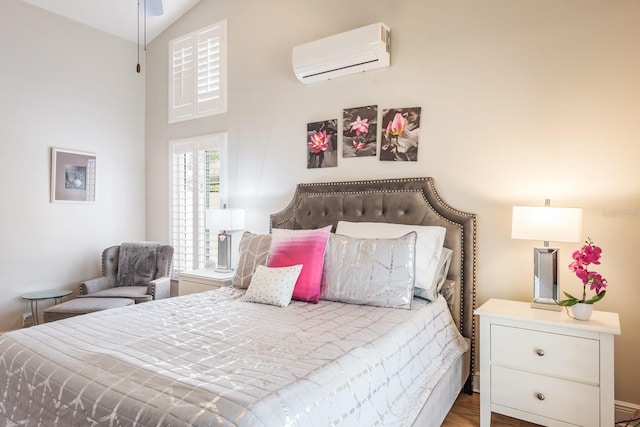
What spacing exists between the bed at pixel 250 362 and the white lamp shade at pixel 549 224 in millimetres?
433

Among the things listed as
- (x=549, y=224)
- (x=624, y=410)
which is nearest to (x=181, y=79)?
(x=549, y=224)

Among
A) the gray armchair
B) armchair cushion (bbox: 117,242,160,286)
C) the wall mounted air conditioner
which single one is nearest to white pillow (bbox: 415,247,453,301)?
the wall mounted air conditioner

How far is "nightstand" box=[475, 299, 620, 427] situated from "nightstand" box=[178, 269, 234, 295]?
213 centimetres

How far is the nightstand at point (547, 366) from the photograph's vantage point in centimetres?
185

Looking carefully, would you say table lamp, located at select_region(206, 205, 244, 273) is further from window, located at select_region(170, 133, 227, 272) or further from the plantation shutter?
the plantation shutter

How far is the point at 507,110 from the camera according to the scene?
98.5 inches

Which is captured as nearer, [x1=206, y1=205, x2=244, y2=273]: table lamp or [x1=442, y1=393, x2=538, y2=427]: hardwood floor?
[x1=442, y1=393, x2=538, y2=427]: hardwood floor

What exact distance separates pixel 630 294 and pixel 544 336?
644mm

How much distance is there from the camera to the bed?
3.72 ft

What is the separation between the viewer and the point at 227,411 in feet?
3.38

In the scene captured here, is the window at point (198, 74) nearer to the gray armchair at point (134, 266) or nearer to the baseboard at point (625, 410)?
the gray armchair at point (134, 266)

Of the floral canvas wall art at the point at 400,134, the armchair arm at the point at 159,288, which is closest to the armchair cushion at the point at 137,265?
the armchair arm at the point at 159,288

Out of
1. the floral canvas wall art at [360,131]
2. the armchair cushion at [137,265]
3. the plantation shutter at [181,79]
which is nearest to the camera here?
the floral canvas wall art at [360,131]

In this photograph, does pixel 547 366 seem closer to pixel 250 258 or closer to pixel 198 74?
pixel 250 258
